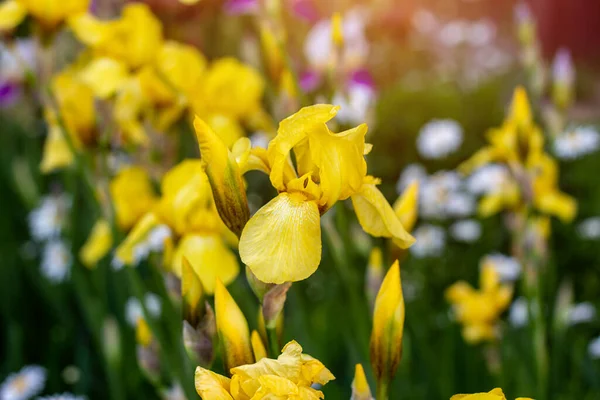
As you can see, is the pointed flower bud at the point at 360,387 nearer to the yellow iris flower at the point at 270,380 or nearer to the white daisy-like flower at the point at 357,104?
the yellow iris flower at the point at 270,380

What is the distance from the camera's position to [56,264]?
2.23 metres

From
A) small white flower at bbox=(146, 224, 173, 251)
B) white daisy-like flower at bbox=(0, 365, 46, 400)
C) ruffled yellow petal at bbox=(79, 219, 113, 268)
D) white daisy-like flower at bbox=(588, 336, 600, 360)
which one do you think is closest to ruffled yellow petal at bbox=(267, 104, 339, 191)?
small white flower at bbox=(146, 224, 173, 251)

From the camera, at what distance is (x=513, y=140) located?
1188 mm

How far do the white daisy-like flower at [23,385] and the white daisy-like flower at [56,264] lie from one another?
1.38ft

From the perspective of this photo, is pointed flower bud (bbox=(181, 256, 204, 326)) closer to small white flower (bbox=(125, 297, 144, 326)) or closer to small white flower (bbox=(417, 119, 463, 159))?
small white flower (bbox=(125, 297, 144, 326))

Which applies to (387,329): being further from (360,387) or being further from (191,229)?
(191,229)

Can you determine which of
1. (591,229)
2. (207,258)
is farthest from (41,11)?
(591,229)

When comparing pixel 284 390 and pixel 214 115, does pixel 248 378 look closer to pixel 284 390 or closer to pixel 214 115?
pixel 284 390

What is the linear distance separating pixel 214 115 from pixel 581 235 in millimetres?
1983

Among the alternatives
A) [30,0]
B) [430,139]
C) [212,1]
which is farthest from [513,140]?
[212,1]

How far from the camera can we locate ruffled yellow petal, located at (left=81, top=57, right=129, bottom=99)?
4.03 ft

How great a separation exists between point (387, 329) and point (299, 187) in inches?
7.3

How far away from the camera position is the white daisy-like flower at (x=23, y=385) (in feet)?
5.63

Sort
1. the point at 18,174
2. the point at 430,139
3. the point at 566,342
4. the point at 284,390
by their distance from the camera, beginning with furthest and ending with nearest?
1. the point at 430,139
2. the point at 18,174
3. the point at 566,342
4. the point at 284,390
